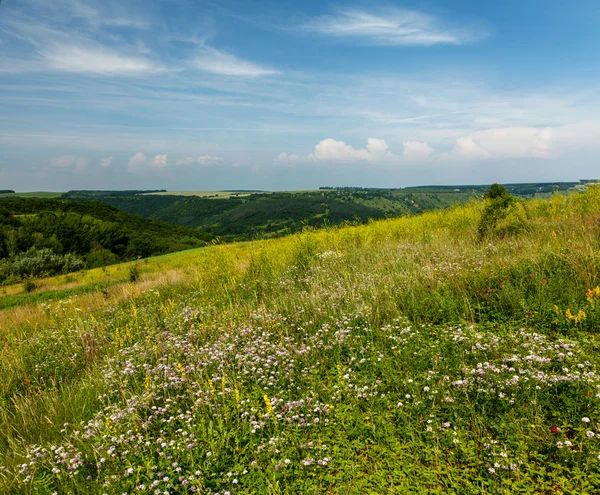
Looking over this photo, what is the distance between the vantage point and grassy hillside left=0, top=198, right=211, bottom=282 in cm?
3603

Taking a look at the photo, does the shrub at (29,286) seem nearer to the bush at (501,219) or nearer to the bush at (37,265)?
the bush at (37,265)

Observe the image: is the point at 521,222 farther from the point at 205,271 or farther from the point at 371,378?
the point at 205,271

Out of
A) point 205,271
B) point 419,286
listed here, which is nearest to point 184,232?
point 205,271

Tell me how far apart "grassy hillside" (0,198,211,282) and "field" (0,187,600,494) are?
3238 cm

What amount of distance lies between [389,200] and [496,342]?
7870 inches

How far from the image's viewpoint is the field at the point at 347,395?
2.95 meters

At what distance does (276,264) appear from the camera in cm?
1126

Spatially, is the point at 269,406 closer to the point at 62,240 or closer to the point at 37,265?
the point at 37,265

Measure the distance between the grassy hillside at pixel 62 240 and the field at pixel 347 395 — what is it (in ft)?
106

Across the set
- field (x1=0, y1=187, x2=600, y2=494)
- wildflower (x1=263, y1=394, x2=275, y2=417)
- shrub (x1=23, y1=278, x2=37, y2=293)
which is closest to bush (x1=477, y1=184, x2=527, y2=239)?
field (x1=0, y1=187, x2=600, y2=494)

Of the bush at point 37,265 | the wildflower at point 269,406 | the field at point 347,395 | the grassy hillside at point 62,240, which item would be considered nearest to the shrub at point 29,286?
the grassy hillside at point 62,240

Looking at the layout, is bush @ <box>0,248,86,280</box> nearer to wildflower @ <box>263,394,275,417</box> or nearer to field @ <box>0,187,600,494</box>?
field @ <box>0,187,600,494</box>

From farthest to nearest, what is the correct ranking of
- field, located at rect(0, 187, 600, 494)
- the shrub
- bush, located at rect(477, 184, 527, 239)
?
1. the shrub
2. bush, located at rect(477, 184, 527, 239)
3. field, located at rect(0, 187, 600, 494)

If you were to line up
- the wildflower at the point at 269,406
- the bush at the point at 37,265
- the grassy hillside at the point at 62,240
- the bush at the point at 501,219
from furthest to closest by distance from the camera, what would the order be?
the grassy hillside at the point at 62,240 < the bush at the point at 37,265 < the bush at the point at 501,219 < the wildflower at the point at 269,406
